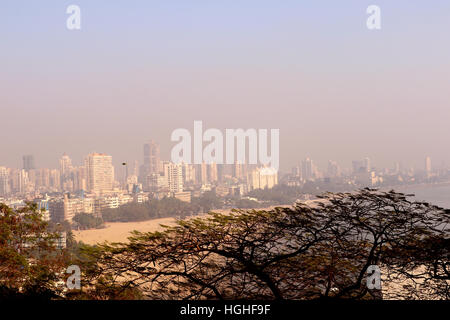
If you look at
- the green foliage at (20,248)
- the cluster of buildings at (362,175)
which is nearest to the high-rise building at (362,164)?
the cluster of buildings at (362,175)

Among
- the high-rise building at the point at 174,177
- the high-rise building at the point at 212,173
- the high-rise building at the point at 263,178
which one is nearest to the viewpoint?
the high-rise building at the point at 263,178

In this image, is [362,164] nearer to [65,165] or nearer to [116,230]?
[116,230]

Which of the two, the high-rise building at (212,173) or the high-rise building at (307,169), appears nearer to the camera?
the high-rise building at (307,169)

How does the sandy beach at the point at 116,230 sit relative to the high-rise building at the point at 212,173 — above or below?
below

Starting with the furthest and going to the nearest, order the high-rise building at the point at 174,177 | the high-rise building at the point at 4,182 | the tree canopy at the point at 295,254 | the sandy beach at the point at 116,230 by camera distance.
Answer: the high-rise building at the point at 174,177, the high-rise building at the point at 4,182, the sandy beach at the point at 116,230, the tree canopy at the point at 295,254

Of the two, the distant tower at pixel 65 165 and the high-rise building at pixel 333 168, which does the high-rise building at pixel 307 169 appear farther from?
the distant tower at pixel 65 165

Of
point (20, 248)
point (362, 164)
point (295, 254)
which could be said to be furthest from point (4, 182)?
point (295, 254)

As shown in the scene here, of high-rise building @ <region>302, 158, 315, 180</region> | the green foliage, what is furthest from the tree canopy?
high-rise building @ <region>302, 158, 315, 180</region>
